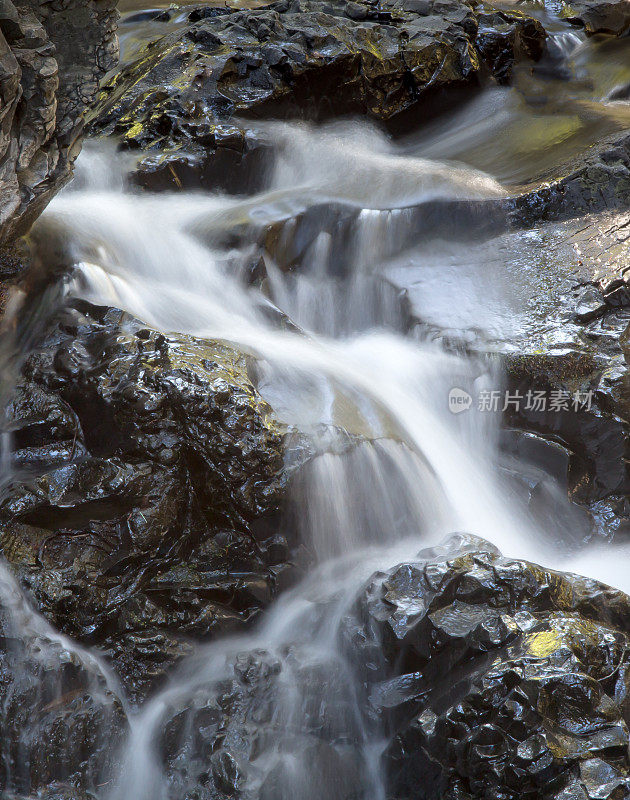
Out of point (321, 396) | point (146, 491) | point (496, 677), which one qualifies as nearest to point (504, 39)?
point (321, 396)

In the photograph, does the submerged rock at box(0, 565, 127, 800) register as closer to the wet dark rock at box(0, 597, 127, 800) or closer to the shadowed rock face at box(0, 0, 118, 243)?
the wet dark rock at box(0, 597, 127, 800)

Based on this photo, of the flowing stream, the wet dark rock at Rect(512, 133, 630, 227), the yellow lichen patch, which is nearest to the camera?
the yellow lichen patch

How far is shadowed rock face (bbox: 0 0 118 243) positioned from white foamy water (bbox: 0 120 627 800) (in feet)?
2.06

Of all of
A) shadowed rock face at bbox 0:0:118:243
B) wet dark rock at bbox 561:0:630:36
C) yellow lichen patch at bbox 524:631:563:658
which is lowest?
yellow lichen patch at bbox 524:631:563:658

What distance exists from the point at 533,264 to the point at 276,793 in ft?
11.3

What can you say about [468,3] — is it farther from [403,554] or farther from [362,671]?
[362,671]

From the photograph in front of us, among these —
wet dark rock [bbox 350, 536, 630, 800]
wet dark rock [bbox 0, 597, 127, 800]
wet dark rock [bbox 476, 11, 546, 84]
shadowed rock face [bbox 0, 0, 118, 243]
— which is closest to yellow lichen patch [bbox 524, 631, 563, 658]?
wet dark rock [bbox 350, 536, 630, 800]

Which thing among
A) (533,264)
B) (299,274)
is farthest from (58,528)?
(533,264)

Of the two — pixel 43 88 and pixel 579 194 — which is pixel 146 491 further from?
pixel 579 194

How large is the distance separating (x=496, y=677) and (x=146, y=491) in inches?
64.8

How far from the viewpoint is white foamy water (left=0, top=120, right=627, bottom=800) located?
2789 millimetres

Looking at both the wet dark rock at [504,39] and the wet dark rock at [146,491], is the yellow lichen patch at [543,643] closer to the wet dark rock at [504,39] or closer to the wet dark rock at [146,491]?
the wet dark rock at [146,491]

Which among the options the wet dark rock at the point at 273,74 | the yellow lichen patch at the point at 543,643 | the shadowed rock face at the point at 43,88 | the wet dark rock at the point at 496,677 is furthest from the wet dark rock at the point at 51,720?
the wet dark rock at the point at 273,74

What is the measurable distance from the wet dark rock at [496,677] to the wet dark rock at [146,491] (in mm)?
702
